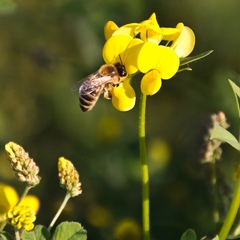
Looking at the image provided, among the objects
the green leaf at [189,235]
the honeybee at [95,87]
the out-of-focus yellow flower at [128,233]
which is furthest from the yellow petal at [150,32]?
the out-of-focus yellow flower at [128,233]

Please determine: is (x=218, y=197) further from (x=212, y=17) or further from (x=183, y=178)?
(x=212, y=17)

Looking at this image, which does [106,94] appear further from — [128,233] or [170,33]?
[128,233]

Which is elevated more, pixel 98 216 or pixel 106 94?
pixel 106 94

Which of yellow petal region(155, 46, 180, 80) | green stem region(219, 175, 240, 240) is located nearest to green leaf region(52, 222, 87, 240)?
green stem region(219, 175, 240, 240)

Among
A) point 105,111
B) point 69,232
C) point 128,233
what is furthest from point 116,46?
point 105,111

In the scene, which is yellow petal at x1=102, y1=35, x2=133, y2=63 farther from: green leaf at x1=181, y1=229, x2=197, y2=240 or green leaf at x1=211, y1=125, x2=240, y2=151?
green leaf at x1=181, y1=229, x2=197, y2=240

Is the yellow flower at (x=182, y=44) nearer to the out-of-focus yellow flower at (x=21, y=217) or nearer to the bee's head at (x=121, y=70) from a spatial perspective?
the bee's head at (x=121, y=70)
